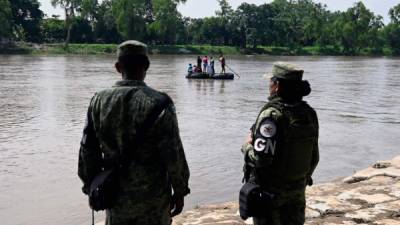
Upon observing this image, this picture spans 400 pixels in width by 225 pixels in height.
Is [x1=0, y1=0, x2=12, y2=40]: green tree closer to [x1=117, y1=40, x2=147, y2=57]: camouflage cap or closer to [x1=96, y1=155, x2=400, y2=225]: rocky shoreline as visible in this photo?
[x1=96, y1=155, x2=400, y2=225]: rocky shoreline

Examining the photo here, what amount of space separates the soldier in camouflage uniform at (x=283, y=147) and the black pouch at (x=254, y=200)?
4cm

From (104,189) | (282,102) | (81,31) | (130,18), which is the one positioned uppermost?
(130,18)

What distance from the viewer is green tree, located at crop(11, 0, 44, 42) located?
97.2 meters

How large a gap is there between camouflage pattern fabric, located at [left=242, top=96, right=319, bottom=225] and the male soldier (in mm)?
579

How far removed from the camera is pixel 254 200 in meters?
3.88

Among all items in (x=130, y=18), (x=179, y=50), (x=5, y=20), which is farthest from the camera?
(x=130, y=18)

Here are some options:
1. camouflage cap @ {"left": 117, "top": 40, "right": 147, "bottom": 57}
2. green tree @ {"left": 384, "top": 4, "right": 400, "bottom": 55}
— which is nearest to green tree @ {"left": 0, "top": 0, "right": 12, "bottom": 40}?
green tree @ {"left": 384, "top": 4, "right": 400, "bottom": 55}

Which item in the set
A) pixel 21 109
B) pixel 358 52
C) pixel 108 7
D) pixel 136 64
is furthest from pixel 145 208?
pixel 358 52

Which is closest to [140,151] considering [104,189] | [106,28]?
[104,189]

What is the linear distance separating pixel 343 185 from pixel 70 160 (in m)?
5.89

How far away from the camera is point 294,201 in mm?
4031

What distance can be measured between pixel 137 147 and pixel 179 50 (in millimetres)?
93995

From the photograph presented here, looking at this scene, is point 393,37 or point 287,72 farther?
point 393,37

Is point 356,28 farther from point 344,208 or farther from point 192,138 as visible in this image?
point 344,208
